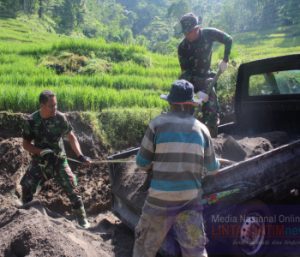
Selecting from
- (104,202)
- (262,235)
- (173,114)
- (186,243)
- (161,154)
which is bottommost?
(104,202)

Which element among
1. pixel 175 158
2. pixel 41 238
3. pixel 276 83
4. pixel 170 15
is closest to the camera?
pixel 175 158

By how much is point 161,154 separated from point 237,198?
51.8 inches

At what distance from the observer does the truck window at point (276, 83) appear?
6031 mm

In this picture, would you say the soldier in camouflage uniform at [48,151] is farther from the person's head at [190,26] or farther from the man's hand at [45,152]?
the person's head at [190,26]

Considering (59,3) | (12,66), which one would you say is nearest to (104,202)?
(12,66)

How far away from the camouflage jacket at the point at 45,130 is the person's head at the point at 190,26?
2.05 meters

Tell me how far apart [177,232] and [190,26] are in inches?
126

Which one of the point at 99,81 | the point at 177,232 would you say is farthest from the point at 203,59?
the point at 99,81

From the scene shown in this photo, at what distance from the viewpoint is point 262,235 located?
178 inches

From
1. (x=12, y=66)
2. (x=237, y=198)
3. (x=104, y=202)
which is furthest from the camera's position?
(x=12, y=66)

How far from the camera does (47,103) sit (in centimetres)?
499

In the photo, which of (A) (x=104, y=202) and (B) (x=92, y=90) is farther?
(B) (x=92, y=90)

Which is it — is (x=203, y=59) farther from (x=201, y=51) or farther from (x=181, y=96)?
(x=181, y=96)

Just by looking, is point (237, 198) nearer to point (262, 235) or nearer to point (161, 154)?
point (262, 235)
